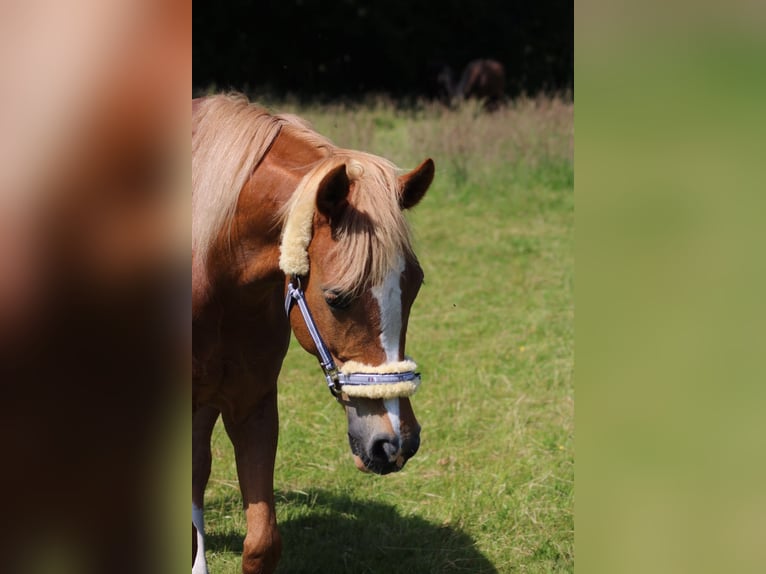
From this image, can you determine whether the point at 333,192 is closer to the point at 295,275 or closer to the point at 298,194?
the point at 298,194

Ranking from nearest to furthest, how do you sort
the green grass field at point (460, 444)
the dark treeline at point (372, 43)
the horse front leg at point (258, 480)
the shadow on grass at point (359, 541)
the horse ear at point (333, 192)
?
the horse ear at point (333, 192)
the horse front leg at point (258, 480)
the shadow on grass at point (359, 541)
the green grass field at point (460, 444)
the dark treeline at point (372, 43)

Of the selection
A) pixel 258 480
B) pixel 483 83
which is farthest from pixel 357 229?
pixel 483 83

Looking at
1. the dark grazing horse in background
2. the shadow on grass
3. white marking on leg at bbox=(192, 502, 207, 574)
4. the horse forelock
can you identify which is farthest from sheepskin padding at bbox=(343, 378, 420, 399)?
the dark grazing horse in background

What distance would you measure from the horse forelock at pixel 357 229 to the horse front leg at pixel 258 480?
722 millimetres

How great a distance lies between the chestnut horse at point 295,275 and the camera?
6.54ft

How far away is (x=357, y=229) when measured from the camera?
6.55 ft

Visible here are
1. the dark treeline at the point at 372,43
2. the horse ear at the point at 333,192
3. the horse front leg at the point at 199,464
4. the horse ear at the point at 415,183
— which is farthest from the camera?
the dark treeline at the point at 372,43

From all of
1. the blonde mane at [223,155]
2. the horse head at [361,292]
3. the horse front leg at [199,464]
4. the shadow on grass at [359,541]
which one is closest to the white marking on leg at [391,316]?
the horse head at [361,292]

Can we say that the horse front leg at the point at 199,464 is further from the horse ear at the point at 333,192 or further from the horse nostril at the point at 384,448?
the horse ear at the point at 333,192
